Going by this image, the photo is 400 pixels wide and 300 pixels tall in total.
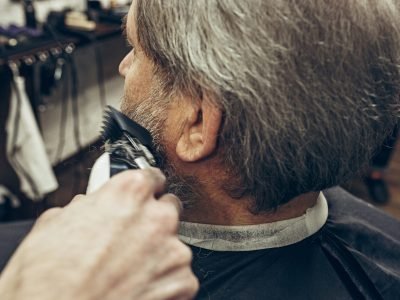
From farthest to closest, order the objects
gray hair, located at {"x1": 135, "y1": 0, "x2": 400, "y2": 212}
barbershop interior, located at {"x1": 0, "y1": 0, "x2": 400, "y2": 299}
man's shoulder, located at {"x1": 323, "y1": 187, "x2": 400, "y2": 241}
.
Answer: barbershop interior, located at {"x1": 0, "y1": 0, "x2": 400, "y2": 299}
man's shoulder, located at {"x1": 323, "y1": 187, "x2": 400, "y2": 241}
gray hair, located at {"x1": 135, "y1": 0, "x2": 400, "y2": 212}

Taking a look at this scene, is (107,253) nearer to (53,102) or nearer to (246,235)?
(246,235)

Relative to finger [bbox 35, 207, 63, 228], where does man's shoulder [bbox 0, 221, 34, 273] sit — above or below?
below

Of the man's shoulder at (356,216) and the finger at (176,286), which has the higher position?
the finger at (176,286)

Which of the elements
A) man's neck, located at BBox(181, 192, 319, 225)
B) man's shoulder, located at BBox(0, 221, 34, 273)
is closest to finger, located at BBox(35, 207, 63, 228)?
man's neck, located at BBox(181, 192, 319, 225)

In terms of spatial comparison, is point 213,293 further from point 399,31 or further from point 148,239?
point 399,31

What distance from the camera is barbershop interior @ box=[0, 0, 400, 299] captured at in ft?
5.93

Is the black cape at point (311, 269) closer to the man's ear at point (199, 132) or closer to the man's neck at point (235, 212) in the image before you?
the man's neck at point (235, 212)

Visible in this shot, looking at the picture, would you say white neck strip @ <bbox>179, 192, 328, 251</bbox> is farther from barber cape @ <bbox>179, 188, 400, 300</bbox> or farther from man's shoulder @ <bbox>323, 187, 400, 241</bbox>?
man's shoulder @ <bbox>323, 187, 400, 241</bbox>

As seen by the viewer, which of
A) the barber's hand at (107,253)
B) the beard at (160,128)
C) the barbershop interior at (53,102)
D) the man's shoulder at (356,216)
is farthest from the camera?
the barbershop interior at (53,102)

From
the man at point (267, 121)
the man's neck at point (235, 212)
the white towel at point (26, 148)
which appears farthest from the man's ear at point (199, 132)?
the white towel at point (26, 148)

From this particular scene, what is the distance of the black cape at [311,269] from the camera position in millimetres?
890

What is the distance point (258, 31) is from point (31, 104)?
1.58 metres

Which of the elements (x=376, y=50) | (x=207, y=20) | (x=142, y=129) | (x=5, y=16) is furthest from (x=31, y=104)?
(x=376, y=50)

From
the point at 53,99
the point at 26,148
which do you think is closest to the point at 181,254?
the point at 26,148
